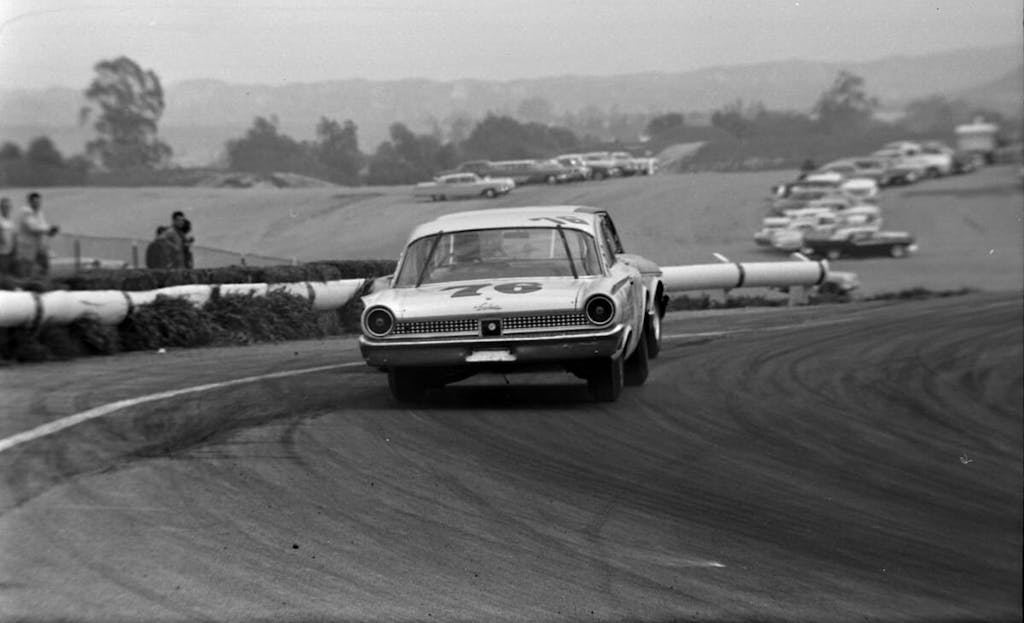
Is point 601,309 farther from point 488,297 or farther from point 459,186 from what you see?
point 459,186

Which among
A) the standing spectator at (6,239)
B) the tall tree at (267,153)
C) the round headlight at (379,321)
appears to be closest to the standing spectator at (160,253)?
the standing spectator at (6,239)

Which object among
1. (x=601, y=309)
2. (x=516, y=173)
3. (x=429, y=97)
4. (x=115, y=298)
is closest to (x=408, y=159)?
(x=516, y=173)

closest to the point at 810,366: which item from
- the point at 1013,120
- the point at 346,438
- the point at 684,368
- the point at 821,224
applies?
the point at 684,368

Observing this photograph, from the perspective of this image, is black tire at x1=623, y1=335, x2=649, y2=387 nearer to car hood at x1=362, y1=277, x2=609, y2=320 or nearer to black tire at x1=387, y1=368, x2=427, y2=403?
car hood at x1=362, y1=277, x2=609, y2=320

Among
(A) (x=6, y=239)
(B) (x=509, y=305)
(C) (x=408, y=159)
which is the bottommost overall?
(B) (x=509, y=305)

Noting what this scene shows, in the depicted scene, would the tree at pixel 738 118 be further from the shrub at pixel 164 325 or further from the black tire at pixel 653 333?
the shrub at pixel 164 325

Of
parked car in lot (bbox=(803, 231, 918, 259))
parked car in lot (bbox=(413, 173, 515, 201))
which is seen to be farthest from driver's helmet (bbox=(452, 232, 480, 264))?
parked car in lot (bbox=(803, 231, 918, 259))
